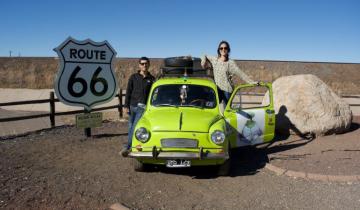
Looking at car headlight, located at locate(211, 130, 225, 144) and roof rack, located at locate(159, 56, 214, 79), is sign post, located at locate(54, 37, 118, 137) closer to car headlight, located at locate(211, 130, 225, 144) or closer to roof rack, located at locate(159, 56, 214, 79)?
roof rack, located at locate(159, 56, 214, 79)

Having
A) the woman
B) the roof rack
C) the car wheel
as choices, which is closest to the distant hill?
the roof rack

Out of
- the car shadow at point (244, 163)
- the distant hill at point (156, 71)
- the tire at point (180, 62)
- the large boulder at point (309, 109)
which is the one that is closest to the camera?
the car shadow at point (244, 163)

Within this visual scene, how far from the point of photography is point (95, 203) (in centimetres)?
558

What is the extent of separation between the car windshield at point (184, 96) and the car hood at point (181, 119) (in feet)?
1.02

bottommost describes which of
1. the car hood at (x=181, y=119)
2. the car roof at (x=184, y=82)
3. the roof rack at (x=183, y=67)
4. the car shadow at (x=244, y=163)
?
the car shadow at (x=244, y=163)

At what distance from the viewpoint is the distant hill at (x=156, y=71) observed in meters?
39.7

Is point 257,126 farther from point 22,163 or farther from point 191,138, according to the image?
point 22,163

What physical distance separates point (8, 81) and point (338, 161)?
39.2m

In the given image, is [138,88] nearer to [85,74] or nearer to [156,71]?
[85,74]

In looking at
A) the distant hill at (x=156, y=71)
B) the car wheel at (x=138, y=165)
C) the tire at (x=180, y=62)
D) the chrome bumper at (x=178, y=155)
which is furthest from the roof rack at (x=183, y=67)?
the distant hill at (x=156, y=71)

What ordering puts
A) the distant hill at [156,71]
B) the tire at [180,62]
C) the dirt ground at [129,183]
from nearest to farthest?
the dirt ground at [129,183] → the tire at [180,62] → the distant hill at [156,71]

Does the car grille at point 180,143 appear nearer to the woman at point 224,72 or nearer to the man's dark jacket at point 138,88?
the man's dark jacket at point 138,88

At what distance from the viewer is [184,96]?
8164 millimetres

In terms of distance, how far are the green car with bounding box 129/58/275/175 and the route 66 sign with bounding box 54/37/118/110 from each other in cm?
275
